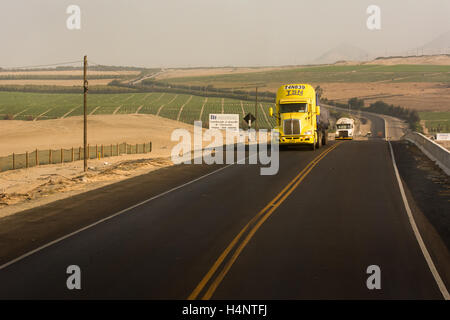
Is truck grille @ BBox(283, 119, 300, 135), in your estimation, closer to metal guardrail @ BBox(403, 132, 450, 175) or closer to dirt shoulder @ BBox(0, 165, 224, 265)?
metal guardrail @ BBox(403, 132, 450, 175)

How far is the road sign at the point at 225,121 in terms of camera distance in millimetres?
58375

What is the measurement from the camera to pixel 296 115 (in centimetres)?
3834

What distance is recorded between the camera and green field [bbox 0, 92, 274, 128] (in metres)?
118

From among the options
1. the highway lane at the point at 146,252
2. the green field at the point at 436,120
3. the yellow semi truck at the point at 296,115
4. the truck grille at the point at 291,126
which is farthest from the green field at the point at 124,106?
the highway lane at the point at 146,252

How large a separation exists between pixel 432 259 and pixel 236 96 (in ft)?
504

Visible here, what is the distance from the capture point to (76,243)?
12.8 metres

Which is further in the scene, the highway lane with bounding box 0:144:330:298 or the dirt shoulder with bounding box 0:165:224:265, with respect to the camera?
the dirt shoulder with bounding box 0:165:224:265

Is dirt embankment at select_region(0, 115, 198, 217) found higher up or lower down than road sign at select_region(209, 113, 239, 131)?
lower down

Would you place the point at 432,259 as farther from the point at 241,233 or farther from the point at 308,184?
the point at 308,184

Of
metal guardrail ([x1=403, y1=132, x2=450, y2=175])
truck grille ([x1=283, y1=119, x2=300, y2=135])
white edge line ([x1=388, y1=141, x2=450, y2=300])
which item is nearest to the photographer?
white edge line ([x1=388, y1=141, x2=450, y2=300])

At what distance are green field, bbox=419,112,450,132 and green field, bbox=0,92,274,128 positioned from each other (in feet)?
126

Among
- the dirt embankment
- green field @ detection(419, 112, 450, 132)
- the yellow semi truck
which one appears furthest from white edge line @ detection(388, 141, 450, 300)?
green field @ detection(419, 112, 450, 132)

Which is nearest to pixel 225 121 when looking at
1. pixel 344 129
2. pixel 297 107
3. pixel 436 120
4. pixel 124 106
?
pixel 297 107

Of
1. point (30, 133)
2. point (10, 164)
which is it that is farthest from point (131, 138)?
point (10, 164)
